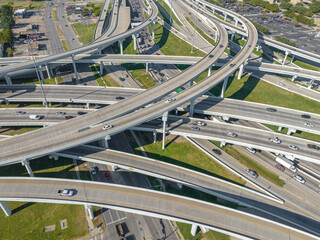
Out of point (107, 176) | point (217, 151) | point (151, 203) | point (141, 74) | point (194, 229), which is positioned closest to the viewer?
point (151, 203)

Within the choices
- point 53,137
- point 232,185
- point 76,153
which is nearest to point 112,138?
point 76,153

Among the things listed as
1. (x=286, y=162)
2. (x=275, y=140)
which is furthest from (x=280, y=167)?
(x=275, y=140)

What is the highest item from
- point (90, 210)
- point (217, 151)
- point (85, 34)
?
point (85, 34)

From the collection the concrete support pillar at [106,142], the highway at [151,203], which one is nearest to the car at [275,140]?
the highway at [151,203]

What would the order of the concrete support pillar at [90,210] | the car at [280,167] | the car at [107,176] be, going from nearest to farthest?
the concrete support pillar at [90,210], the car at [107,176], the car at [280,167]

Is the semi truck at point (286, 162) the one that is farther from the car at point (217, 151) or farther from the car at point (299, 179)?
the car at point (217, 151)

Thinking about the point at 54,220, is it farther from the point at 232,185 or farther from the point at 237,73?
the point at 237,73

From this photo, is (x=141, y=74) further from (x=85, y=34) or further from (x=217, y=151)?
(x=85, y=34)
